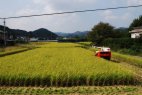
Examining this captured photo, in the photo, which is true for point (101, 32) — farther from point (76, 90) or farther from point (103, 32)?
point (76, 90)

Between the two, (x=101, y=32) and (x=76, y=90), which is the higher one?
(x=101, y=32)

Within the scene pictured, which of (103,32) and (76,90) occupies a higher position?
(103,32)

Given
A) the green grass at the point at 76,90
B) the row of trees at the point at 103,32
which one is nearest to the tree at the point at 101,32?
the row of trees at the point at 103,32

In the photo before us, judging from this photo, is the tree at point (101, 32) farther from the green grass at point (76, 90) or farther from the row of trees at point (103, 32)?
the green grass at point (76, 90)

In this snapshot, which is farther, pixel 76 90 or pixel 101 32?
pixel 101 32

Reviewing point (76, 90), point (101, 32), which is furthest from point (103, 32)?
point (76, 90)

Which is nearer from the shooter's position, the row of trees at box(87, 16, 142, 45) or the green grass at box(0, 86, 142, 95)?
the green grass at box(0, 86, 142, 95)

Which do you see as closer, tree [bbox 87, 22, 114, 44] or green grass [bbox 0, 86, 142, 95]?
green grass [bbox 0, 86, 142, 95]

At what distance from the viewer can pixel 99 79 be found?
15.4m

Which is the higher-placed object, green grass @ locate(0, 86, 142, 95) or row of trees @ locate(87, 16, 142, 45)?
row of trees @ locate(87, 16, 142, 45)

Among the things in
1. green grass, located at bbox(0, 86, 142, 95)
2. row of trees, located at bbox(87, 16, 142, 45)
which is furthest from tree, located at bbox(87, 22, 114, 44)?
green grass, located at bbox(0, 86, 142, 95)

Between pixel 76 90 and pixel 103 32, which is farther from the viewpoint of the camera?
pixel 103 32

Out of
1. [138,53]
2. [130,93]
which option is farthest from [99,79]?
[138,53]

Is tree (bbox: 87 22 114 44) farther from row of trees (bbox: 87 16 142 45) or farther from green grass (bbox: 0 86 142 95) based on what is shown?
green grass (bbox: 0 86 142 95)
